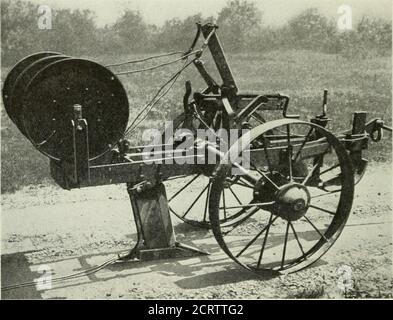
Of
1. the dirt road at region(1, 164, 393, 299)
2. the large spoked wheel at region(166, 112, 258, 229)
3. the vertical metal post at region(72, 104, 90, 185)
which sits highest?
the vertical metal post at region(72, 104, 90, 185)

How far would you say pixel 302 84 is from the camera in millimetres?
14641

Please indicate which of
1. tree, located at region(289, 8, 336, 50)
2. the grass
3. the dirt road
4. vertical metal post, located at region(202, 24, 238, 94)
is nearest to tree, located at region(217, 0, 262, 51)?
tree, located at region(289, 8, 336, 50)

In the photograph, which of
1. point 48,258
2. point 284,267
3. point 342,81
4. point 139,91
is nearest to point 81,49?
point 139,91

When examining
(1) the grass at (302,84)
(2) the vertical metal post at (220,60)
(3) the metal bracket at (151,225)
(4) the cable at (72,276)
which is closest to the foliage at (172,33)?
(1) the grass at (302,84)

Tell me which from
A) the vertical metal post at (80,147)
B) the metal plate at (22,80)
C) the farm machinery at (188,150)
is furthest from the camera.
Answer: the metal plate at (22,80)

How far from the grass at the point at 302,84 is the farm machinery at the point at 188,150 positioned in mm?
4960

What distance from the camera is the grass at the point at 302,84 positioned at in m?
12.0

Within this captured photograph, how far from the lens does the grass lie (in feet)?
39.4

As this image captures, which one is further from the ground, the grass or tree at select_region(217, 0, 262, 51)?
tree at select_region(217, 0, 262, 51)

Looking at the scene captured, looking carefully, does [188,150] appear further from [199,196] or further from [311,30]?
[311,30]

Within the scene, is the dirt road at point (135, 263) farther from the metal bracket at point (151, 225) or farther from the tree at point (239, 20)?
the tree at point (239, 20)

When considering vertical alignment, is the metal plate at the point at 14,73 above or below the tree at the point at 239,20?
below

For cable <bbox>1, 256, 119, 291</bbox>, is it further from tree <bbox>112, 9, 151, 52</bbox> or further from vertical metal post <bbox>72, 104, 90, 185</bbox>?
tree <bbox>112, 9, 151, 52</bbox>

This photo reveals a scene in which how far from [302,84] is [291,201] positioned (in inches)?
400
